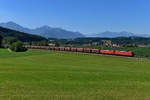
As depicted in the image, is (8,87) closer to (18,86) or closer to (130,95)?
(18,86)

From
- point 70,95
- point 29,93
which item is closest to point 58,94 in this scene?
point 70,95

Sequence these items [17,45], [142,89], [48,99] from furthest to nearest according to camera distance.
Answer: [17,45]
[142,89]
[48,99]

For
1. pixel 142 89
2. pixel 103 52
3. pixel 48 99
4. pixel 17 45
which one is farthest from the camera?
pixel 17 45

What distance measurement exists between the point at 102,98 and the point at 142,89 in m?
5.18

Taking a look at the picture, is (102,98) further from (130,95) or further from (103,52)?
(103,52)

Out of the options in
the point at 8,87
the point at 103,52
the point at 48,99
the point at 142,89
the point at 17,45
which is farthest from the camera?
the point at 17,45

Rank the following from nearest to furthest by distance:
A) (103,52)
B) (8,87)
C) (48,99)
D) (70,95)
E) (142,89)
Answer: (48,99) < (70,95) < (8,87) < (142,89) < (103,52)

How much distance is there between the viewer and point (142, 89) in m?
15.2

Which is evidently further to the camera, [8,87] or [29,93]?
[8,87]

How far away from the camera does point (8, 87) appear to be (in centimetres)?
1407

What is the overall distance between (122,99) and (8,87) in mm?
9519

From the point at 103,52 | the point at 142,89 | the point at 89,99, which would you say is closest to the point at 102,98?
the point at 89,99

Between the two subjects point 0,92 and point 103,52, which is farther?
point 103,52

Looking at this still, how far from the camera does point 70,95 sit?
12625 mm
